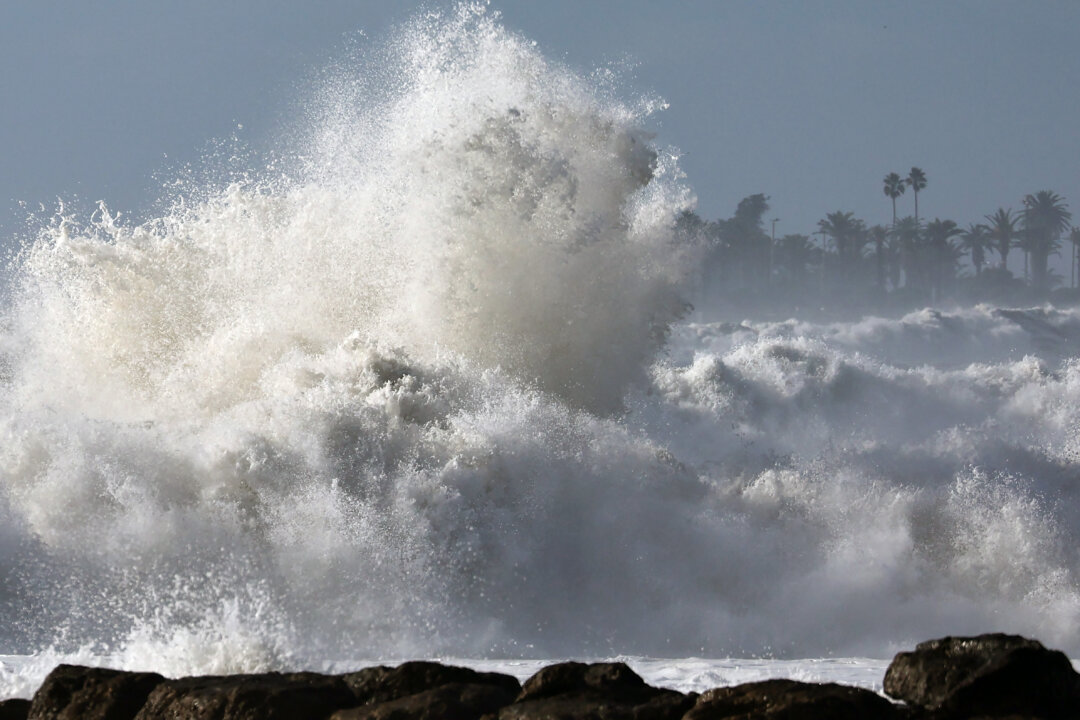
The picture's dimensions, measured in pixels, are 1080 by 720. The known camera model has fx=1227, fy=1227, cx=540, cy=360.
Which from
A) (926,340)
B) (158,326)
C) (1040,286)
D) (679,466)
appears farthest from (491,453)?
(1040,286)

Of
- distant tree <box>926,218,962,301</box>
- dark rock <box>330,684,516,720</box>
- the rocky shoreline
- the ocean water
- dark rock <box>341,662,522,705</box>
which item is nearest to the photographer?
the rocky shoreline

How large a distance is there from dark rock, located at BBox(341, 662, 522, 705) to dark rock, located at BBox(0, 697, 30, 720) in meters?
1.46

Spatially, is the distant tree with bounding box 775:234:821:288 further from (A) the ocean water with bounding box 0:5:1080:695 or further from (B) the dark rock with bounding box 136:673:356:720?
(B) the dark rock with bounding box 136:673:356:720

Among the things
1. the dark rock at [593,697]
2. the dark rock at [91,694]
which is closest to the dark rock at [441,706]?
the dark rock at [593,697]

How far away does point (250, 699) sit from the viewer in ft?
15.4

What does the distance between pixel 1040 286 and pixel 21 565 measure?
71337 mm

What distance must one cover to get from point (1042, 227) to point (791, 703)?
254 ft

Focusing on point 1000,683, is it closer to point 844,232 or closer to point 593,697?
point 593,697

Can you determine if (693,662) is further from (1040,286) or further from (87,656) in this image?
(1040,286)

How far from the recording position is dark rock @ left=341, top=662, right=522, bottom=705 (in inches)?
194

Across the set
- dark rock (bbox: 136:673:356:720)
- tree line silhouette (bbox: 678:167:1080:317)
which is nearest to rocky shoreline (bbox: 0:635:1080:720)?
dark rock (bbox: 136:673:356:720)

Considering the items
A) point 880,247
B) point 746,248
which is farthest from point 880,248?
A: point 746,248

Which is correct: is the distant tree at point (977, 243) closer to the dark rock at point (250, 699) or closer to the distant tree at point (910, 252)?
the distant tree at point (910, 252)

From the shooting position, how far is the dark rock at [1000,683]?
4.27m
